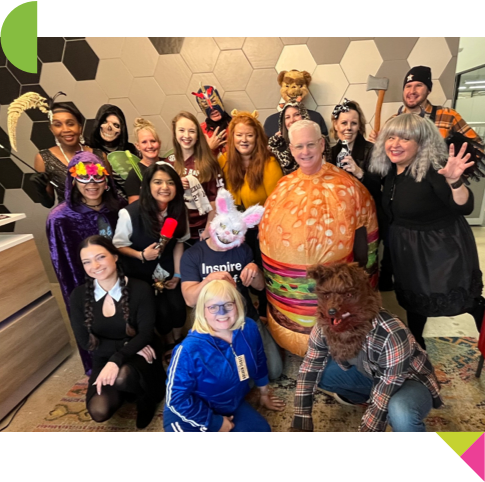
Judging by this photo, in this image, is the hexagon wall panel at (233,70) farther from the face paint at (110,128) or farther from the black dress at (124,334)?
the black dress at (124,334)

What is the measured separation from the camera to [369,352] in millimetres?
1256

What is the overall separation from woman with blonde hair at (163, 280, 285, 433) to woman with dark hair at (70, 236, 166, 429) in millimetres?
284

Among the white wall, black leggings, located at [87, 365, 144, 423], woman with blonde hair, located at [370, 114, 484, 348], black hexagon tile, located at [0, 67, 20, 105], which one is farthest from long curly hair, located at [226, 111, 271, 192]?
black hexagon tile, located at [0, 67, 20, 105]

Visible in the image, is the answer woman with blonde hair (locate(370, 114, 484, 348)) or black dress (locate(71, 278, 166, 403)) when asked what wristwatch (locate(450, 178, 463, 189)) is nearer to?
woman with blonde hair (locate(370, 114, 484, 348))

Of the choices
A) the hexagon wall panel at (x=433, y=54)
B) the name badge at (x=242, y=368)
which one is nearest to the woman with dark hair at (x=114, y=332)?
the name badge at (x=242, y=368)

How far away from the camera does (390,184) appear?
1.62m

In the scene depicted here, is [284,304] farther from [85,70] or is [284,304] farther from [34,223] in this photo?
[34,223]

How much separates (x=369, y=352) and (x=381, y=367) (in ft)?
0.24

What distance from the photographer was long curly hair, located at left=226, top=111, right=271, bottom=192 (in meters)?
1.91

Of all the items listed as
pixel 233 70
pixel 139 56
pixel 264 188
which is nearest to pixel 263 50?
pixel 233 70

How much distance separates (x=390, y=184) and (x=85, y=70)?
2507mm

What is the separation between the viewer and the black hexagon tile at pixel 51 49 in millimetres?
2625

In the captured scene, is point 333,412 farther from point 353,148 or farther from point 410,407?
point 353,148

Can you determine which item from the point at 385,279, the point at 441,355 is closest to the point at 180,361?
the point at 441,355
